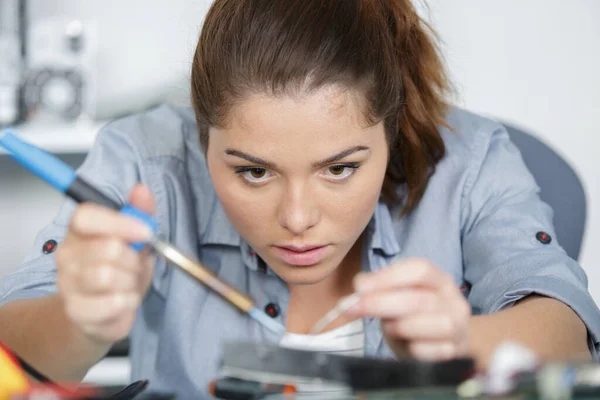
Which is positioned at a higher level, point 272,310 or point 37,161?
point 37,161

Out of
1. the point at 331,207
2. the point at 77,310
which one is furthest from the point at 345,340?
the point at 77,310

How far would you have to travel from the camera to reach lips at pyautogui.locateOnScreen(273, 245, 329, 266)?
0.88 metres

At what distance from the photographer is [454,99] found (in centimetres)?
122

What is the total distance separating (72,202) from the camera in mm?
1011

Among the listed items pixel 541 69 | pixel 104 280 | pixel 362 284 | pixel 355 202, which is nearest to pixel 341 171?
pixel 355 202

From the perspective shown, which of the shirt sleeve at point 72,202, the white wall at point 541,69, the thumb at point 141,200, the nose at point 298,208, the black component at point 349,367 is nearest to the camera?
the black component at point 349,367

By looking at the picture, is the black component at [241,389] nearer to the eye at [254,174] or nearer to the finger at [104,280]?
the finger at [104,280]

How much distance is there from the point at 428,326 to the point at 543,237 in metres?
0.44

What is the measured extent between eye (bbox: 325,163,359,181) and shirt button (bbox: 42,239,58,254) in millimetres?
374

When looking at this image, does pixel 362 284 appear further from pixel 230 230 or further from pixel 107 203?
pixel 230 230

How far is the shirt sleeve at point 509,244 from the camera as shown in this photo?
90 centimetres

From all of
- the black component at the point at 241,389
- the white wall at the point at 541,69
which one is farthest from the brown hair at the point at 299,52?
the white wall at the point at 541,69

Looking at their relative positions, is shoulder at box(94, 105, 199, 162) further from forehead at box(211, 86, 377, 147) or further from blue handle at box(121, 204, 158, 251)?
blue handle at box(121, 204, 158, 251)

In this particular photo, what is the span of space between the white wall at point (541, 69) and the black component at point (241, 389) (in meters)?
1.50
